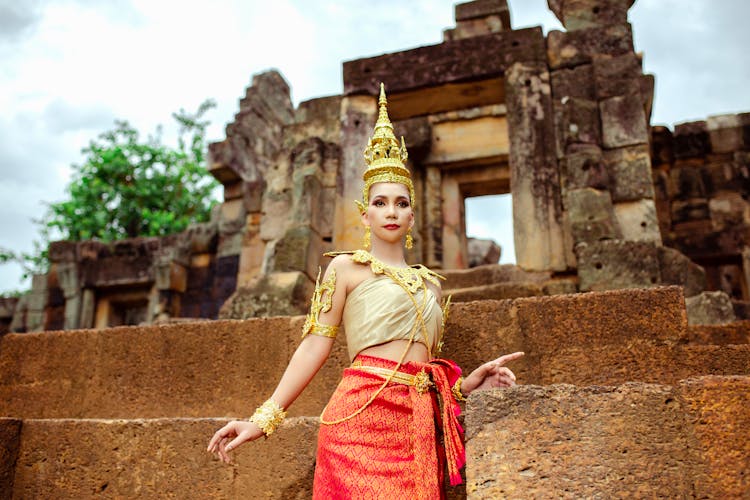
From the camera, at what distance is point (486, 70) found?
6832 mm

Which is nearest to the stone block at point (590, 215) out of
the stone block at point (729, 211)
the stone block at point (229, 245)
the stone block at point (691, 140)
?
the stone block at point (729, 211)

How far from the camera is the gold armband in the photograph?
102 inches

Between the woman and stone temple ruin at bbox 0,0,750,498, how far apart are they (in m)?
0.23

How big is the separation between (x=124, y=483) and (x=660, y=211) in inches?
355

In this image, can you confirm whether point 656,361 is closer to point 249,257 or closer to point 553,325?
point 553,325

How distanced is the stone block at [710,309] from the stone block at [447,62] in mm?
3235

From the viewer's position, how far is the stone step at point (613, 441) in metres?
2.00

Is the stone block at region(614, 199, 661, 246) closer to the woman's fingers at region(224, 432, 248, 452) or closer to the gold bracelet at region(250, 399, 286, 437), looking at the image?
the gold bracelet at region(250, 399, 286, 437)

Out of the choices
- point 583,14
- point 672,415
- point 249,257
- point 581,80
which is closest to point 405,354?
point 672,415

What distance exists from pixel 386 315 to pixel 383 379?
0.26m

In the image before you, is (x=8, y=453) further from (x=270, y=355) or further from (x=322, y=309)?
(x=322, y=309)

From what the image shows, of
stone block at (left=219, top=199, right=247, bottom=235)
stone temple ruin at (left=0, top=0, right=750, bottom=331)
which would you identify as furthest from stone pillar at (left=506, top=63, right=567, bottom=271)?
stone block at (left=219, top=199, right=247, bottom=235)

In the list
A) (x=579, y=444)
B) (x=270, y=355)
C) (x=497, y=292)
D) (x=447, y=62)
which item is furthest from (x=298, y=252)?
(x=579, y=444)

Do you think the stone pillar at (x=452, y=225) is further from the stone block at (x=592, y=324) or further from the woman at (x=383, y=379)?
the woman at (x=383, y=379)
